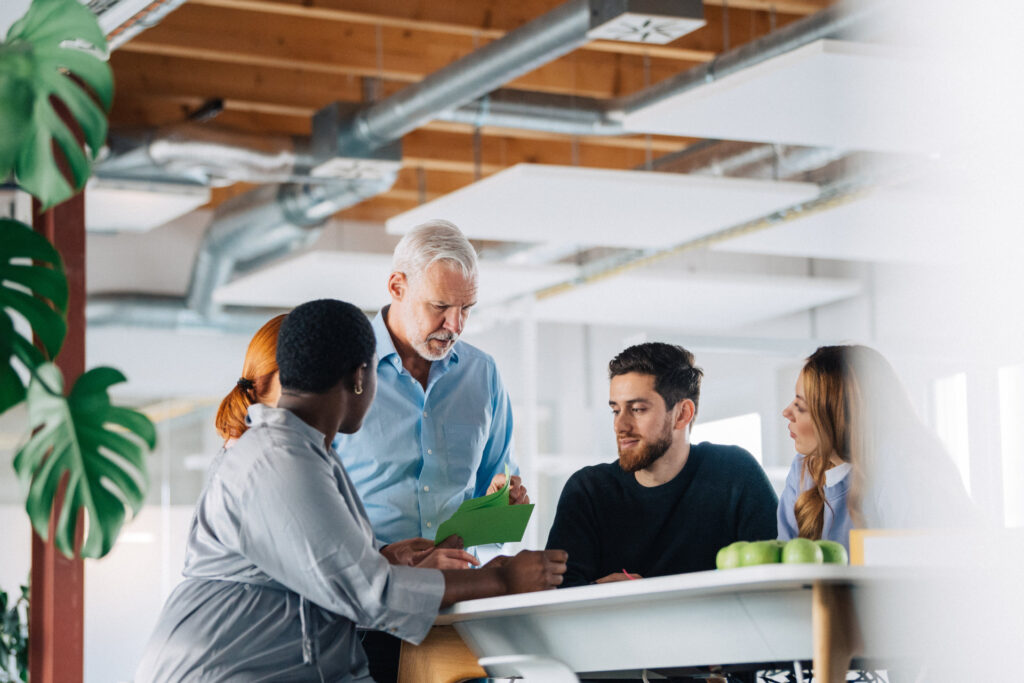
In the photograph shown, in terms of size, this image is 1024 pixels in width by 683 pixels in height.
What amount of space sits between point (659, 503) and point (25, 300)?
151cm

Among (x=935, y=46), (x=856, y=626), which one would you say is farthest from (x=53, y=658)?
(x=935, y=46)

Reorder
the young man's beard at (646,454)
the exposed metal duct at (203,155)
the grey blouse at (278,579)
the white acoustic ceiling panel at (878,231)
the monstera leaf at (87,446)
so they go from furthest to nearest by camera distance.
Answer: the exposed metal duct at (203,155) < the young man's beard at (646,454) < the grey blouse at (278,579) < the monstera leaf at (87,446) < the white acoustic ceiling panel at (878,231)

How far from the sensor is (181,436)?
9297mm

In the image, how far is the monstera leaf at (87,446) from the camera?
69.4 inches

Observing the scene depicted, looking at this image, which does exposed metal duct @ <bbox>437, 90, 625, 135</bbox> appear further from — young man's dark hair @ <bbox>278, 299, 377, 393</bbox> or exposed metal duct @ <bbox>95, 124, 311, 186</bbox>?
young man's dark hair @ <bbox>278, 299, 377, 393</bbox>

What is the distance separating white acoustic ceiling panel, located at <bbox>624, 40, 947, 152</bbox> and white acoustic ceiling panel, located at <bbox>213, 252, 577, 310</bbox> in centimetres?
235

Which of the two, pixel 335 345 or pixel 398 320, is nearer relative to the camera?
pixel 335 345

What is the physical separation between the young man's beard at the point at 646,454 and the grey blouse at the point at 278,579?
103cm

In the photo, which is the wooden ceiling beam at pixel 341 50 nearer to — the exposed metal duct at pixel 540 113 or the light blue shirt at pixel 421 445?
the exposed metal duct at pixel 540 113

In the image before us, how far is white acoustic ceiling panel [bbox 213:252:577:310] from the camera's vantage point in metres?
6.86

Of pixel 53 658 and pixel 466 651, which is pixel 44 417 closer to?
pixel 466 651

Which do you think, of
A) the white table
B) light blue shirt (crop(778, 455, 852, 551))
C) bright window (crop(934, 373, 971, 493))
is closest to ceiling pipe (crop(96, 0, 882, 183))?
bright window (crop(934, 373, 971, 493))

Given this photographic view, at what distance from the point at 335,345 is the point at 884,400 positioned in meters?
1.46

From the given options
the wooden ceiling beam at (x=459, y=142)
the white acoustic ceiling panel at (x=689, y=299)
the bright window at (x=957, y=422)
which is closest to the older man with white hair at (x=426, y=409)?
the bright window at (x=957, y=422)
